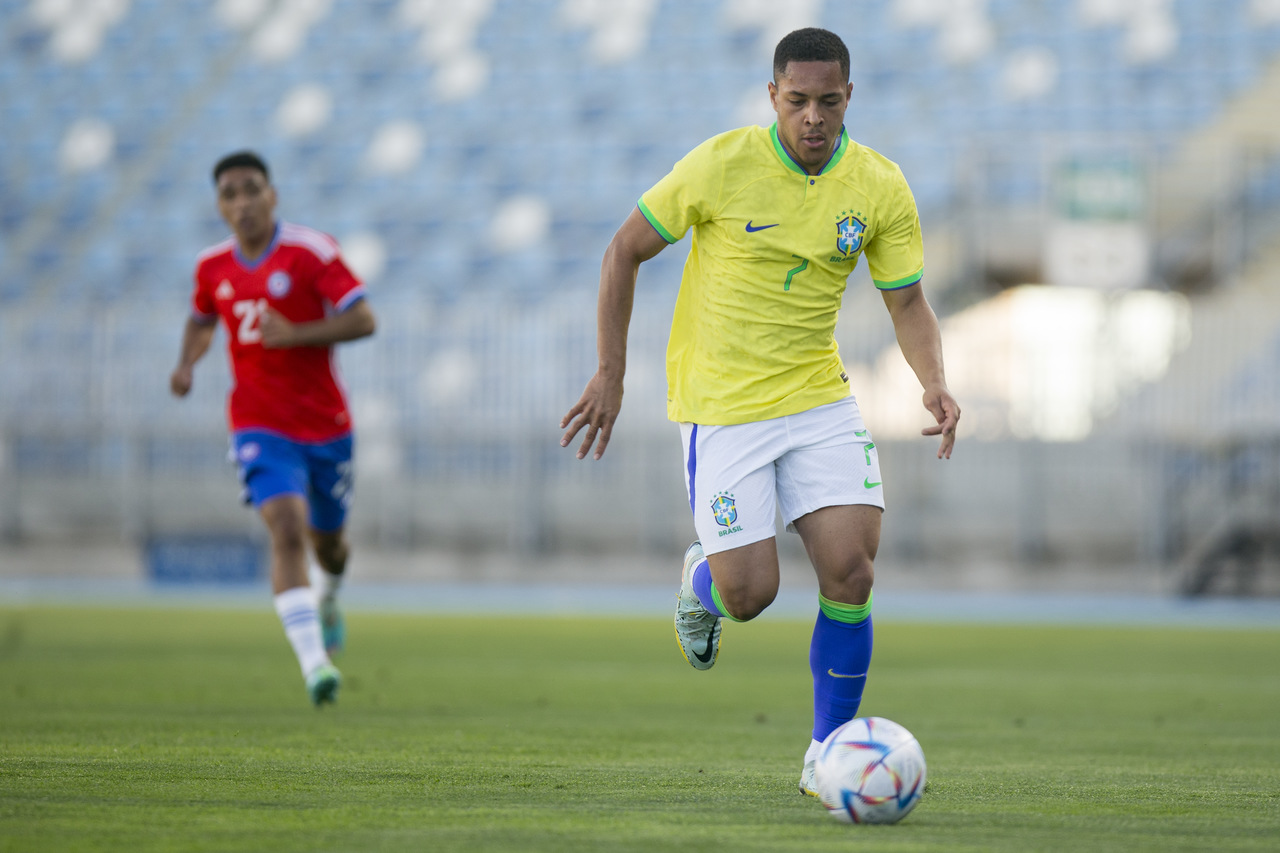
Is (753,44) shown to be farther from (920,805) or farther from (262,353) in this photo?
(920,805)

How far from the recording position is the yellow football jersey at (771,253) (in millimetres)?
4445

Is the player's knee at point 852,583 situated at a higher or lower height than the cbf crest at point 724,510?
lower

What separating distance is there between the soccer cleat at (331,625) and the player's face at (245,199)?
193 centimetres

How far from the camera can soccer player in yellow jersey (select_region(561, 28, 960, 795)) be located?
4367 millimetres

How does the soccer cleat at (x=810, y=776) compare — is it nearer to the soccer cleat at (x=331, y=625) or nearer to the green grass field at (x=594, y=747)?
the green grass field at (x=594, y=747)

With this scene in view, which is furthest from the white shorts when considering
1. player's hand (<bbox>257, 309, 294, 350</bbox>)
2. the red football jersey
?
the red football jersey

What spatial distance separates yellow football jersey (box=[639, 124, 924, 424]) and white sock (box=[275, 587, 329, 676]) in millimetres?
2481

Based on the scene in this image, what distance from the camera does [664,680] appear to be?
8266 mm

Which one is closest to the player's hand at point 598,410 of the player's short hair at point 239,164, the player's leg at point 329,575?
the player's short hair at point 239,164

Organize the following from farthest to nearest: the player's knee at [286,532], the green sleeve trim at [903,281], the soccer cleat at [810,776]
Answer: the player's knee at [286,532] < the green sleeve trim at [903,281] < the soccer cleat at [810,776]

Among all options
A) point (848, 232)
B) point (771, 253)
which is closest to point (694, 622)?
point (771, 253)

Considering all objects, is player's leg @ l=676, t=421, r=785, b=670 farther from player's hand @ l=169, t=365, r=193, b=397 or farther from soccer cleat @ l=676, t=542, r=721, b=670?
player's hand @ l=169, t=365, r=193, b=397

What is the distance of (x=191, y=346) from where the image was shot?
7.48 metres

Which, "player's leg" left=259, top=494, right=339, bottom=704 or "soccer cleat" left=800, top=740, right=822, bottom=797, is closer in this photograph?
"soccer cleat" left=800, top=740, right=822, bottom=797
